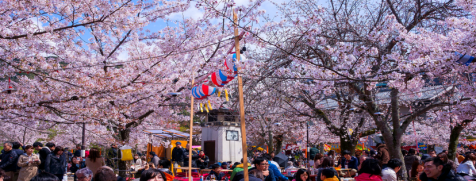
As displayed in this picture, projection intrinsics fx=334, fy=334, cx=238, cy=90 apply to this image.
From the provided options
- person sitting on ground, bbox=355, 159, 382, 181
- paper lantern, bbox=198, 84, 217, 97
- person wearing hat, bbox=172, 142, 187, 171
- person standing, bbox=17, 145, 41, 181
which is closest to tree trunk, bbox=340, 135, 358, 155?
person wearing hat, bbox=172, 142, 187, 171

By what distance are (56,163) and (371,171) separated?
7116mm

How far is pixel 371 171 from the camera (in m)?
5.50

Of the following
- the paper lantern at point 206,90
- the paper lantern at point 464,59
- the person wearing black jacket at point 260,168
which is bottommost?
the person wearing black jacket at point 260,168

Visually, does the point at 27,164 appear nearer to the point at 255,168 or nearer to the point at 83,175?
the point at 83,175

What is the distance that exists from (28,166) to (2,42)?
293cm

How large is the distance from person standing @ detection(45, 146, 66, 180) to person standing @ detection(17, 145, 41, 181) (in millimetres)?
280

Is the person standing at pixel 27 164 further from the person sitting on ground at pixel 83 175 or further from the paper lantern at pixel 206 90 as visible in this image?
the person sitting on ground at pixel 83 175

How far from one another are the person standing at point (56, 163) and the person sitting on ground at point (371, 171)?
22.7ft

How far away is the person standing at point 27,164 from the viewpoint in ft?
25.9

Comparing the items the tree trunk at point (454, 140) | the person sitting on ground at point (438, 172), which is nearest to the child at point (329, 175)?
the person sitting on ground at point (438, 172)

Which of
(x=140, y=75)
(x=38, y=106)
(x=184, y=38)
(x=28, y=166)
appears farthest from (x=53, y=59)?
(x=184, y=38)

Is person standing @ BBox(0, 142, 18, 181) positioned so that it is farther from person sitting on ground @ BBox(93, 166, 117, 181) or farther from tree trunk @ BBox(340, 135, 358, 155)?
tree trunk @ BBox(340, 135, 358, 155)

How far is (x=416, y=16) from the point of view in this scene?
9.02m

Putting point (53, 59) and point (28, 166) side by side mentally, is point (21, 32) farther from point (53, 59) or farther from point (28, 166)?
point (28, 166)
